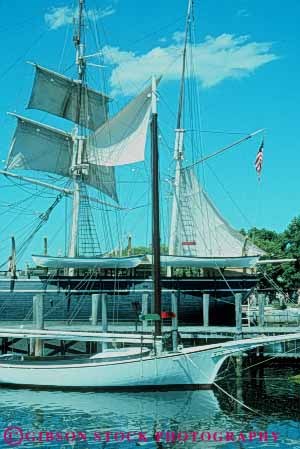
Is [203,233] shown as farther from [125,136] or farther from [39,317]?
[39,317]

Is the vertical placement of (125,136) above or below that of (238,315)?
above

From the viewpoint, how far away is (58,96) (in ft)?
160

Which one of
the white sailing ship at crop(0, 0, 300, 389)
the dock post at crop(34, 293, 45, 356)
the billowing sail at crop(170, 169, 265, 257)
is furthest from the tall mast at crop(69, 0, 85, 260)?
the dock post at crop(34, 293, 45, 356)

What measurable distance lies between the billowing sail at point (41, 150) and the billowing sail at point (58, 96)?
6.81 ft

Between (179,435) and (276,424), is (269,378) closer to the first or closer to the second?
(276,424)

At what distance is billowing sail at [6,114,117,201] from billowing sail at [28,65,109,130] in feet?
6.81

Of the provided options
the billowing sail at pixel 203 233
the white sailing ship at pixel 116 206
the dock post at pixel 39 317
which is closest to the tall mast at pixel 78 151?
the white sailing ship at pixel 116 206

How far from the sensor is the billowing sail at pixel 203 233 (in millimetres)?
40625

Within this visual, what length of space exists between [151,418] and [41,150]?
31.7m

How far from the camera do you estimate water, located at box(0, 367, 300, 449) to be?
16.1 meters

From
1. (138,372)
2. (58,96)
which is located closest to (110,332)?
(138,372)

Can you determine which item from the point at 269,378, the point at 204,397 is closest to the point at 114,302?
the point at 269,378

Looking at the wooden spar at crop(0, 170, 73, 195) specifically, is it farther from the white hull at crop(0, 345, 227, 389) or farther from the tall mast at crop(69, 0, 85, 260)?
the white hull at crop(0, 345, 227, 389)

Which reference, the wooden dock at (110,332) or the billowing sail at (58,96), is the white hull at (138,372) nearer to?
the wooden dock at (110,332)
